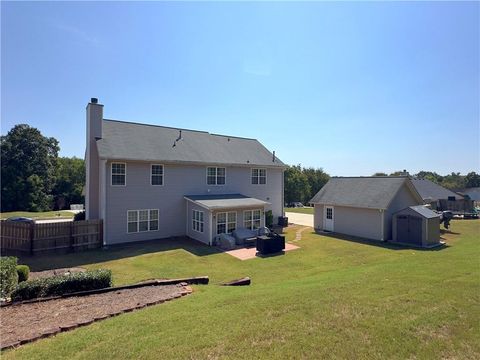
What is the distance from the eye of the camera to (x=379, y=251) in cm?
1745

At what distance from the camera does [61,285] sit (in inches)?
355

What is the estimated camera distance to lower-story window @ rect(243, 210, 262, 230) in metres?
21.2

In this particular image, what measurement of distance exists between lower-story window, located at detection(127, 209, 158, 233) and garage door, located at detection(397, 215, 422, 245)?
57.6 feet

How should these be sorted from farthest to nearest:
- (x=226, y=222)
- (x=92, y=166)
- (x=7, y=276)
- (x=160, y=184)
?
(x=160, y=184)
(x=226, y=222)
(x=92, y=166)
(x=7, y=276)

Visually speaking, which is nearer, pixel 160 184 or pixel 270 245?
pixel 270 245

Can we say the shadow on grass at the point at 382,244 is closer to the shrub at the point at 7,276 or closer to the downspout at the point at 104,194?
the downspout at the point at 104,194

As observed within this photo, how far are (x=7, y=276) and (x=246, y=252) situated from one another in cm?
1132

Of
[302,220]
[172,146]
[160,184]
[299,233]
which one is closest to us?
[160,184]

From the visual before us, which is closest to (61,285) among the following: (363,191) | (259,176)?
(259,176)

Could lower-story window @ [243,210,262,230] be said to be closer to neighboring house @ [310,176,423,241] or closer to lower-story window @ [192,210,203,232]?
lower-story window @ [192,210,203,232]

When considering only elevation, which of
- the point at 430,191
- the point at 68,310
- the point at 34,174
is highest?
the point at 34,174

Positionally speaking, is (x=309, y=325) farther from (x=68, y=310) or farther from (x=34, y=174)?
(x=34, y=174)

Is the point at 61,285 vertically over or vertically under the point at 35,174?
under

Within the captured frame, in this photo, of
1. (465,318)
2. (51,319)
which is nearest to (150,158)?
(51,319)
